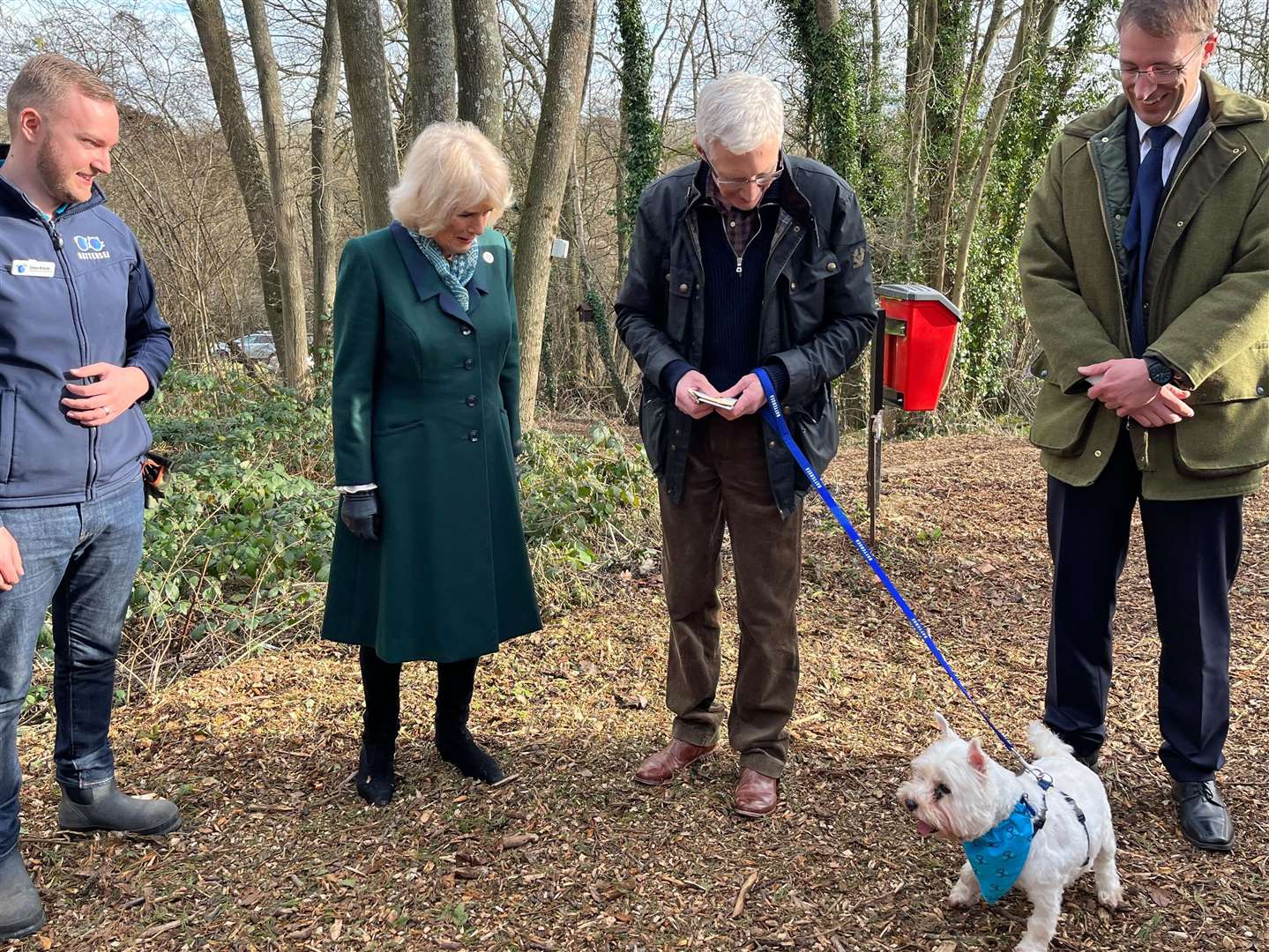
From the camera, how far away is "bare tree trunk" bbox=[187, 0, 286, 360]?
10211mm

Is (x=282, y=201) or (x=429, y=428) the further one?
(x=282, y=201)

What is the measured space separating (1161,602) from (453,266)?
2315mm

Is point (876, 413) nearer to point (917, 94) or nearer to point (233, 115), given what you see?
point (917, 94)

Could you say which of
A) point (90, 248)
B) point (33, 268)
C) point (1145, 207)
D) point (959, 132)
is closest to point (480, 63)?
point (90, 248)

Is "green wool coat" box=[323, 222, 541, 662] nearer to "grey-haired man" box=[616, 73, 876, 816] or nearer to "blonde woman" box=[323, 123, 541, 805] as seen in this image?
"blonde woman" box=[323, 123, 541, 805]

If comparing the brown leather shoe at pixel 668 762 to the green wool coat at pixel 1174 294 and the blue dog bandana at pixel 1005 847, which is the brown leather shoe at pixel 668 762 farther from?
the green wool coat at pixel 1174 294

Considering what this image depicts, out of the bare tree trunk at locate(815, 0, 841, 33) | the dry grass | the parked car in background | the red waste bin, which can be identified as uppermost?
the bare tree trunk at locate(815, 0, 841, 33)

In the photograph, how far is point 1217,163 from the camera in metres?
2.51

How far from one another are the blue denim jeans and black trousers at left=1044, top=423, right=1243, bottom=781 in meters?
2.78

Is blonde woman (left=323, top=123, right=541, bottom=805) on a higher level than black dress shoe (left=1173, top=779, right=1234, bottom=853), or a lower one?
higher

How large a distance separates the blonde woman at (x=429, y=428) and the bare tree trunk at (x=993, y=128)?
9.20 metres

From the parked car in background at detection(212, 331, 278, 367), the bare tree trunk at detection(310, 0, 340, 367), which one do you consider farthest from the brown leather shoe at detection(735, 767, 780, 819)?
the bare tree trunk at detection(310, 0, 340, 367)

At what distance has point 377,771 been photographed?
313 cm

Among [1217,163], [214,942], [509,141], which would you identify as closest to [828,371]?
[1217,163]
